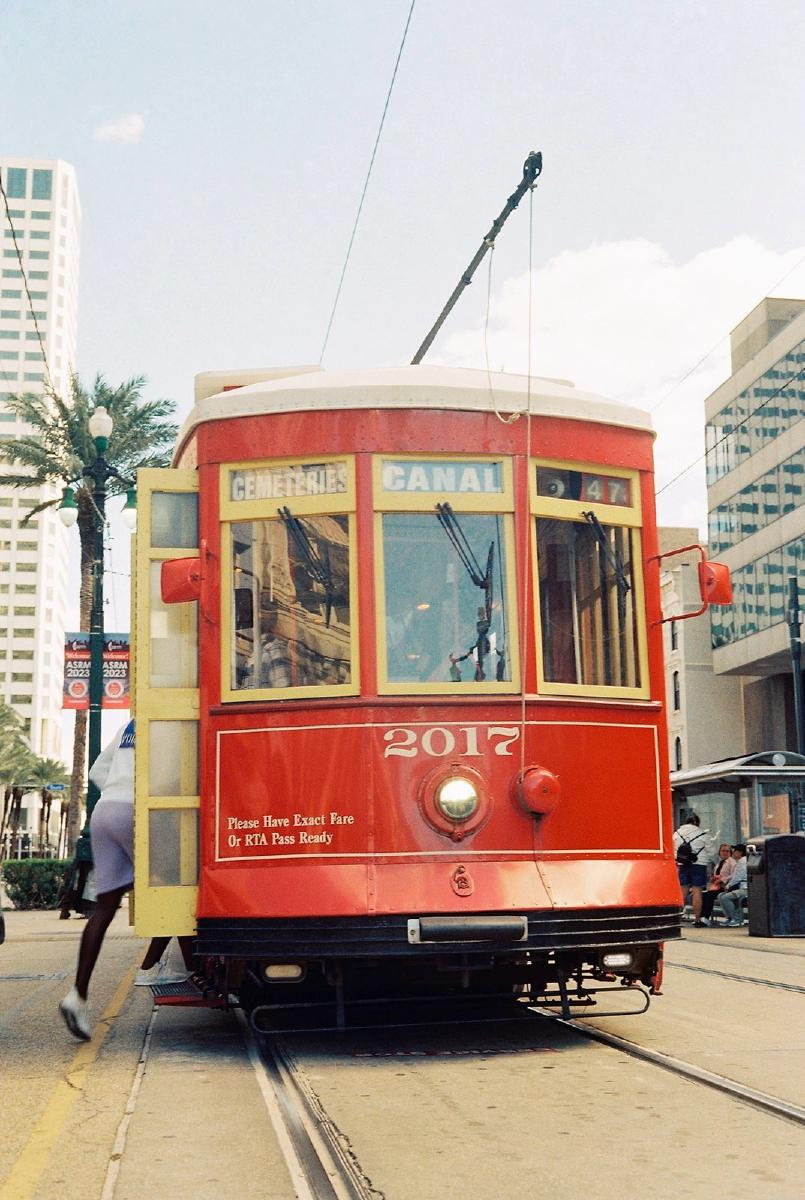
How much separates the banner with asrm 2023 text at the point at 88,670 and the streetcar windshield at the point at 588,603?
16.2 metres

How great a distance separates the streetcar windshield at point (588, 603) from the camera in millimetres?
7863

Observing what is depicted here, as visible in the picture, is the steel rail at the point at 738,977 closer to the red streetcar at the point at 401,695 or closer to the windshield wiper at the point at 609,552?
the red streetcar at the point at 401,695

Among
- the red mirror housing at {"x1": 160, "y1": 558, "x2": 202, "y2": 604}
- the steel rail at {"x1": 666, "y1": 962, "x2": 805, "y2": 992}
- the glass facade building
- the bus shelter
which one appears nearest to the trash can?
the bus shelter

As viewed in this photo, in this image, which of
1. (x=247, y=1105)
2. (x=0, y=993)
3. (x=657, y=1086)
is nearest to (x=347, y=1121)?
(x=247, y=1105)

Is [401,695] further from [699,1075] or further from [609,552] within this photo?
[699,1075]

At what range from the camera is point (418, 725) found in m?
7.54

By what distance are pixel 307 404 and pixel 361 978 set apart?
9.61ft

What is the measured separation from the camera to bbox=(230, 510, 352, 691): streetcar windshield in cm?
→ 766

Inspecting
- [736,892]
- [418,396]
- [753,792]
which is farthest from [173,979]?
[753,792]

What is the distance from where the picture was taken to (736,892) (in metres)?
20.8

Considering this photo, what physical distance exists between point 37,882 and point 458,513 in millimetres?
23770

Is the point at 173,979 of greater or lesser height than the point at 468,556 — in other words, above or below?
below

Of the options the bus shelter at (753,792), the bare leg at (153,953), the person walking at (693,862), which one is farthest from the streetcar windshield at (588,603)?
the bus shelter at (753,792)

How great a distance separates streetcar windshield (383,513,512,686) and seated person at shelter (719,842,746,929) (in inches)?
555
